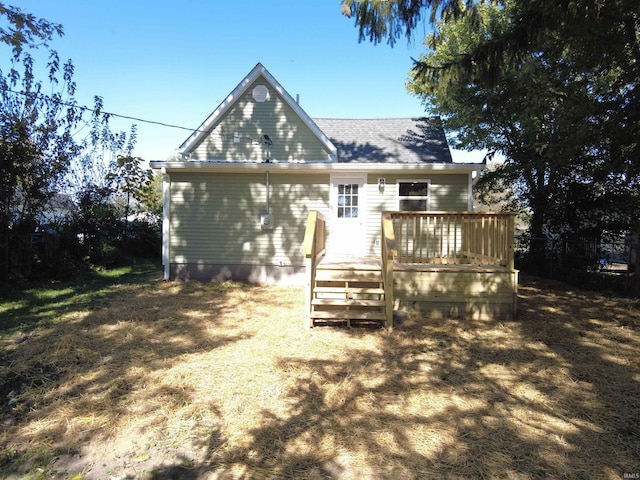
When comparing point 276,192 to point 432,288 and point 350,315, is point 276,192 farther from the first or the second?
point 432,288

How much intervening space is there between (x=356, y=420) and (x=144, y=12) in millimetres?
10091

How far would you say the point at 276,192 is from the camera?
8.88m

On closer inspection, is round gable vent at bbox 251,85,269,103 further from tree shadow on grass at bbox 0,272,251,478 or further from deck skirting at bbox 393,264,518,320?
deck skirting at bbox 393,264,518,320

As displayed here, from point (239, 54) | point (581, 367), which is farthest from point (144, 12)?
point (581, 367)

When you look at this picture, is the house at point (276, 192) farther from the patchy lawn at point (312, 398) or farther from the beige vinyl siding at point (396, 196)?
the patchy lawn at point (312, 398)

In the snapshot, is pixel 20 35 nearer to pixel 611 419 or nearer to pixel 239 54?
pixel 239 54

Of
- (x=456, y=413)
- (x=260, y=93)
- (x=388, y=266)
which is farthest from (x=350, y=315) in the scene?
(x=260, y=93)

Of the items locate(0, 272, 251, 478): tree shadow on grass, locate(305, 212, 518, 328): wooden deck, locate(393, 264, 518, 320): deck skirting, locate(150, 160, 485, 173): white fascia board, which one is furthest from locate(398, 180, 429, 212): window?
locate(0, 272, 251, 478): tree shadow on grass

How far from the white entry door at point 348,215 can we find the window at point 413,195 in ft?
2.93

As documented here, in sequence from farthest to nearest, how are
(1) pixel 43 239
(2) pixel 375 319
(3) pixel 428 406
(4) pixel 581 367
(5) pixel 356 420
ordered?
(1) pixel 43 239
(2) pixel 375 319
(4) pixel 581 367
(3) pixel 428 406
(5) pixel 356 420

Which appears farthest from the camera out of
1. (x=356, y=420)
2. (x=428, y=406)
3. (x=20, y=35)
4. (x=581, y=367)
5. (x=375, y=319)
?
(x=20, y=35)

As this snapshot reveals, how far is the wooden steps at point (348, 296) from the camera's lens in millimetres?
5348

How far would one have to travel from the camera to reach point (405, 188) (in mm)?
8656

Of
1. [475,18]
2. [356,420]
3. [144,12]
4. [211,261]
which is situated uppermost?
[144,12]
